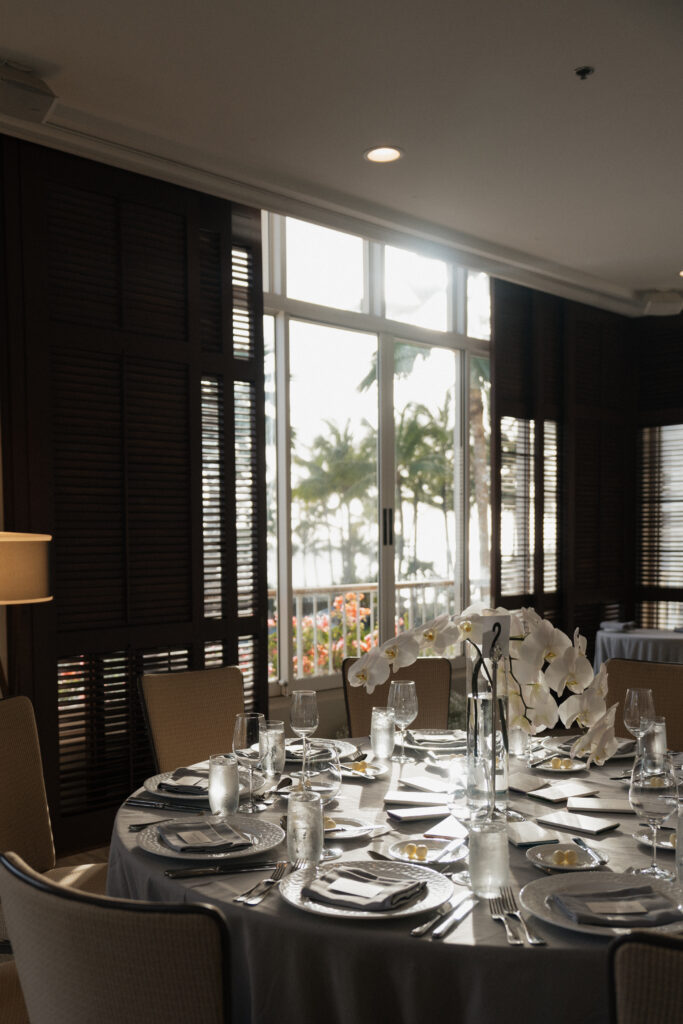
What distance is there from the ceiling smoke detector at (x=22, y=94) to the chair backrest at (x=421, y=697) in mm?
2238

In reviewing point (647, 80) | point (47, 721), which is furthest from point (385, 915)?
point (647, 80)

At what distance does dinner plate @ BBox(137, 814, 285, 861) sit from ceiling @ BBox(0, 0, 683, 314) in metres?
2.33

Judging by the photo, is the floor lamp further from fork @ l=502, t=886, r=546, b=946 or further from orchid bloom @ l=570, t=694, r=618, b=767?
fork @ l=502, t=886, r=546, b=946

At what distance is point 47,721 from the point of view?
3783 millimetres

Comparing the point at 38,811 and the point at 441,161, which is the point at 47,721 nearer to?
the point at 38,811

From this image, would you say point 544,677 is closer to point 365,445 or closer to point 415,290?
point 365,445

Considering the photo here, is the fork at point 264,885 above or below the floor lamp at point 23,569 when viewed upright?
below

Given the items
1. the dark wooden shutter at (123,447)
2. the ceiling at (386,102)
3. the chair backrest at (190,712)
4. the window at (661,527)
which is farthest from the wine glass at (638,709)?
the window at (661,527)

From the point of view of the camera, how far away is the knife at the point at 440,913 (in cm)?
149

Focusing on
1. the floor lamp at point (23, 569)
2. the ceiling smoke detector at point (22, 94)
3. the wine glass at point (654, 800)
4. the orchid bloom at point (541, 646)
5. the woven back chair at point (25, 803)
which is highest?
the ceiling smoke detector at point (22, 94)

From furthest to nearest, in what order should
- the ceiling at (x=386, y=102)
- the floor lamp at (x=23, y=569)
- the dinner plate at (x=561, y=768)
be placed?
1. the floor lamp at (x=23, y=569)
2. the ceiling at (x=386, y=102)
3. the dinner plate at (x=561, y=768)

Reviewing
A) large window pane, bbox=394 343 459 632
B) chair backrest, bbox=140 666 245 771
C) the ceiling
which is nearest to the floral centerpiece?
chair backrest, bbox=140 666 245 771

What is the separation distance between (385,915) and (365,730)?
186 cm

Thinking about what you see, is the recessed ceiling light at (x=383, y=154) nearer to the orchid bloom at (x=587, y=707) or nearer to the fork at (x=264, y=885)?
the orchid bloom at (x=587, y=707)
